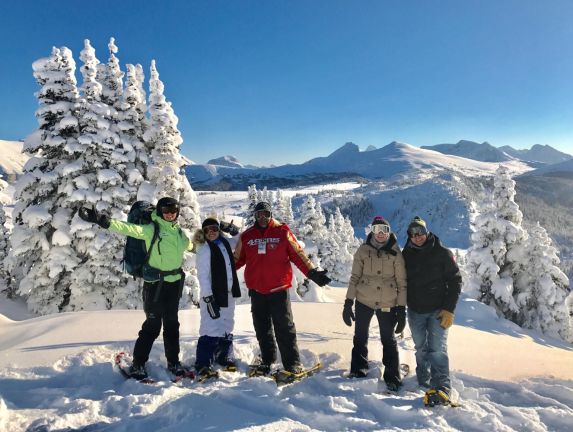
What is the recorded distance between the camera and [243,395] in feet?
16.0

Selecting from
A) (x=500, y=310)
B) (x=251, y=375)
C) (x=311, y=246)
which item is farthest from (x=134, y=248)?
(x=311, y=246)

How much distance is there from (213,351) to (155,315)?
1.11 meters

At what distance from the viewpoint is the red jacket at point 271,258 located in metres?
5.82

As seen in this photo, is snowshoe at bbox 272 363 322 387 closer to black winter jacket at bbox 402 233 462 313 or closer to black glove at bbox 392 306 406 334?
black glove at bbox 392 306 406 334

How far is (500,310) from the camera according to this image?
24172 millimetres

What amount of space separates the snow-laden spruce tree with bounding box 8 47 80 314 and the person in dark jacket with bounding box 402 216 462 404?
15.2 m

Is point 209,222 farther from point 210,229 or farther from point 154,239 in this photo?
point 154,239

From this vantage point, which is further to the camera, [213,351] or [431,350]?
[213,351]

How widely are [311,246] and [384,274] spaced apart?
3110cm

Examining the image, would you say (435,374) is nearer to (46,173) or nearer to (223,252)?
(223,252)

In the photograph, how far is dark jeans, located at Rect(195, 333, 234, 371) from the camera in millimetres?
5766

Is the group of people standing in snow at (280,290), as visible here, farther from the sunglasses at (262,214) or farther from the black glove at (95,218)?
the black glove at (95,218)

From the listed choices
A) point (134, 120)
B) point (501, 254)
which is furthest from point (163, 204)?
point (501, 254)

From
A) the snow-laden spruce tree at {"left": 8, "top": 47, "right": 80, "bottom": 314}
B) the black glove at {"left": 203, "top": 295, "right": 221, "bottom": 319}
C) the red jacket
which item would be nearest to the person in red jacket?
the red jacket
